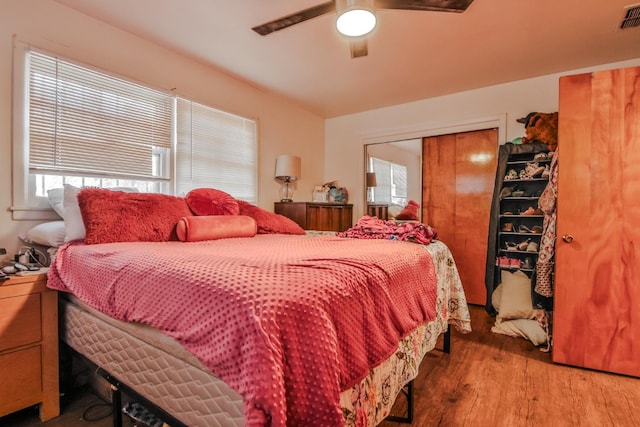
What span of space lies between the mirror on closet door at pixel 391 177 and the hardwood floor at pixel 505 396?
2.28m

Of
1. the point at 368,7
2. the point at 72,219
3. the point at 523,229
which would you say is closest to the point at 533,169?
the point at 523,229

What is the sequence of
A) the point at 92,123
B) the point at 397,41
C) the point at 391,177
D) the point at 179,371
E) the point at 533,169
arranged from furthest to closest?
the point at 391,177
the point at 533,169
the point at 397,41
the point at 92,123
the point at 179,371

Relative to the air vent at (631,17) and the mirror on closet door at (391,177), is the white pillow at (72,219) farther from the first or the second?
the air vent at (631,17)

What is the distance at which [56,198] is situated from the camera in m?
1.97

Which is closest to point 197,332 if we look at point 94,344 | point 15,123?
point 94,344

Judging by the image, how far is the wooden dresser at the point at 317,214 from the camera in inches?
140

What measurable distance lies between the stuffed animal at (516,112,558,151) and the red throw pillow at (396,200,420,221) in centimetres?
144

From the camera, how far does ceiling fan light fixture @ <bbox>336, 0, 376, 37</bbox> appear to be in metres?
1.63

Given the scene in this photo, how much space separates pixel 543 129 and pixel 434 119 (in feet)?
3.94

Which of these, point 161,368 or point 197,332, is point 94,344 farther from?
point 197,332

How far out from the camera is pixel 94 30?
2287mm

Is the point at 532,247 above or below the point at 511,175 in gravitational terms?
below

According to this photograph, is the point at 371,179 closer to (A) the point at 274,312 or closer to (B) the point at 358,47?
(B) the point at 358,47

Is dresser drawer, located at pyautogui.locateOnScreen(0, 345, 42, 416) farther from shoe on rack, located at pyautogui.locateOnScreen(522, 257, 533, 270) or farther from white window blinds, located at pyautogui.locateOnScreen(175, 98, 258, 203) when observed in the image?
shoe on rack, located at pyautogui.locateOnScreen(522, 257, 533, 270)
